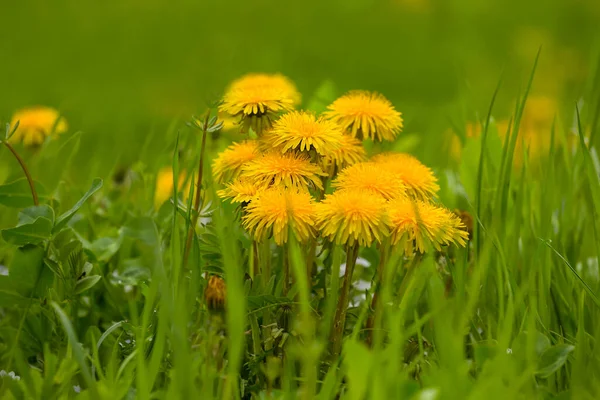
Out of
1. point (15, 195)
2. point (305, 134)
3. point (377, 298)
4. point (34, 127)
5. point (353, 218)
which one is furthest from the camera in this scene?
point (34, 127)

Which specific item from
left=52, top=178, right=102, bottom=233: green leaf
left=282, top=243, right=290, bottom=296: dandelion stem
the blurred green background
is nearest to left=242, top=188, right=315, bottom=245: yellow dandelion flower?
left=282, top=243, right=290, bottom=296: dandelion stem

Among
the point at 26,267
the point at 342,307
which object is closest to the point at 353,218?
the point at 342,307

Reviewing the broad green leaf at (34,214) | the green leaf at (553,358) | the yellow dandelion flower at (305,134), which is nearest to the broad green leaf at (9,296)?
the broad green leaf at (34,214)

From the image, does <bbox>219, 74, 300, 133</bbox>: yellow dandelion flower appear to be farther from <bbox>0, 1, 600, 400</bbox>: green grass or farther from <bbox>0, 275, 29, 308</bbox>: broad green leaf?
<bbox>0, 275, 29, 308</bbox>: broad green leaf

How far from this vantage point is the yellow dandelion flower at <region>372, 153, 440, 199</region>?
3.98 ft

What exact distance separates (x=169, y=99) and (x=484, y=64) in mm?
1987

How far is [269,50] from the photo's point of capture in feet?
13.6

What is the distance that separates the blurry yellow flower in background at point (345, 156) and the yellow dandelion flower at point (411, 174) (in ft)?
0.12

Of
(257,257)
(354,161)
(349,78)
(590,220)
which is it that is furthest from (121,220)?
(349,78)

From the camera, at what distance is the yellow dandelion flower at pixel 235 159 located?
4.09 feet

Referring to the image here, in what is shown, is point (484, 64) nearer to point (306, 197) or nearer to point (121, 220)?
point (121, 220)

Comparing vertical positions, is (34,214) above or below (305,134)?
below

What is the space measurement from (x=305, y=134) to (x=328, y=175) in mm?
78

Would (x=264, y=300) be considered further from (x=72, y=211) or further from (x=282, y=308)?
(x=72, y=211)
